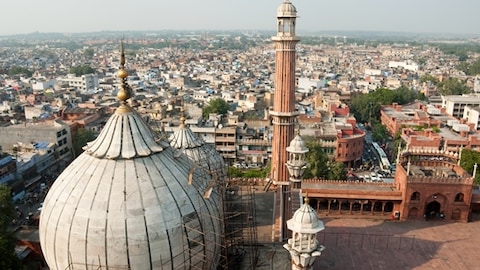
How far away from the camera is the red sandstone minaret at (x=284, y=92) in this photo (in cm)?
2402

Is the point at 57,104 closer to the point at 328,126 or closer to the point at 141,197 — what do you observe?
the point at 328,126

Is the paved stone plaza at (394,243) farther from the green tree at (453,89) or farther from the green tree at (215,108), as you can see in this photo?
the green tree at (453,89)

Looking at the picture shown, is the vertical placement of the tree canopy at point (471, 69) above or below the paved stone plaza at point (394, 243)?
above

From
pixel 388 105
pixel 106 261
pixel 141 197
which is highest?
pixel 141 197

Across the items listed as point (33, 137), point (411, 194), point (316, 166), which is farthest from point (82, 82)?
point (411, 194)

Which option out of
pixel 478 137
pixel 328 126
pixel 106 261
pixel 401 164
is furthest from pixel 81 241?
pixel 478 137

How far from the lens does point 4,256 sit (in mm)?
19047

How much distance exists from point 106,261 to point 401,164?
2055cm

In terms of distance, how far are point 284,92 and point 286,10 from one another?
182 inches

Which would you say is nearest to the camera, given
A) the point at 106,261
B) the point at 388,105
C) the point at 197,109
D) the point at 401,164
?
the point at 106,261

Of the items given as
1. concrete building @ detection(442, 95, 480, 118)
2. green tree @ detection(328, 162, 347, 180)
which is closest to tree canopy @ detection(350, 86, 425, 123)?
concrete building @ detection(442, 95, 480, 118)

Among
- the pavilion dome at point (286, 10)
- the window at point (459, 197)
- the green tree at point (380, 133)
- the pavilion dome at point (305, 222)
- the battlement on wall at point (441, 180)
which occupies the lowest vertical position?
the green tree at point (380, 133)

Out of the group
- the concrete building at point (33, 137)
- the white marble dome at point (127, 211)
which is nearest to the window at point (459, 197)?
the white marble dome at point (127, 211)

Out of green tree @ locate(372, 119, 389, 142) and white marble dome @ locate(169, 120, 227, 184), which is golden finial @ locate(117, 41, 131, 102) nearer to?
white marble dome @ locate(169, 120, 227, 184)
